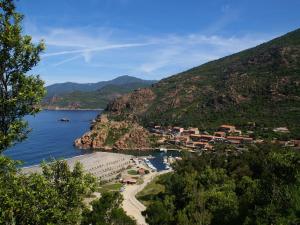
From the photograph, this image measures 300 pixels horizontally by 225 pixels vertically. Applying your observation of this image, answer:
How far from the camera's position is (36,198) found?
10.9 meters

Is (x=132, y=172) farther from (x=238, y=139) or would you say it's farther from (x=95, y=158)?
(x=238, y=139)

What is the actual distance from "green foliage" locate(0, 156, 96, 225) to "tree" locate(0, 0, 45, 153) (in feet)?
3.53

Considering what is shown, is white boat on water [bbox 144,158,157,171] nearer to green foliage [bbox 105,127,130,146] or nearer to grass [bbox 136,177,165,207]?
grass [bbox 136,177,165,207]

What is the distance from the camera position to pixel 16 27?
11.1 m

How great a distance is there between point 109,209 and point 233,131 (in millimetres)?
116808

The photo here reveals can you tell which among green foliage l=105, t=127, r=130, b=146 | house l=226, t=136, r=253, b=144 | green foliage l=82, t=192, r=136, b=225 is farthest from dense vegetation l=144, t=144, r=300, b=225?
green foliage l=105, t=127, r=130, b=146

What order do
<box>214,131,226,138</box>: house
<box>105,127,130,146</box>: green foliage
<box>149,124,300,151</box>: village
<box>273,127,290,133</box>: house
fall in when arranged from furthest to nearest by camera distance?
1. <box>105,127,130,146</box>: green foliage
2. <box>214,131,226,138</box>: house
3. <box>149,124,300,151</box>: village
4. <box>273,127,290,133</box>: house

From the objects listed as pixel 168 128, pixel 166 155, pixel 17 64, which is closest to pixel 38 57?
pixel 17 64

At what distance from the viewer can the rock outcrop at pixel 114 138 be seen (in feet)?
519

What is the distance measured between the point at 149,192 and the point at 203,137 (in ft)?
271

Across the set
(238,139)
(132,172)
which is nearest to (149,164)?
(132,172)

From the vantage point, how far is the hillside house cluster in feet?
473

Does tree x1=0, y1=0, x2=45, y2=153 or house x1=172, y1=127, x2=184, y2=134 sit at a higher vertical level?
tree x1=0, y1=0, x2=45, y2=153

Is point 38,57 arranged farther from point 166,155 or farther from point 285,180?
point 166,155
